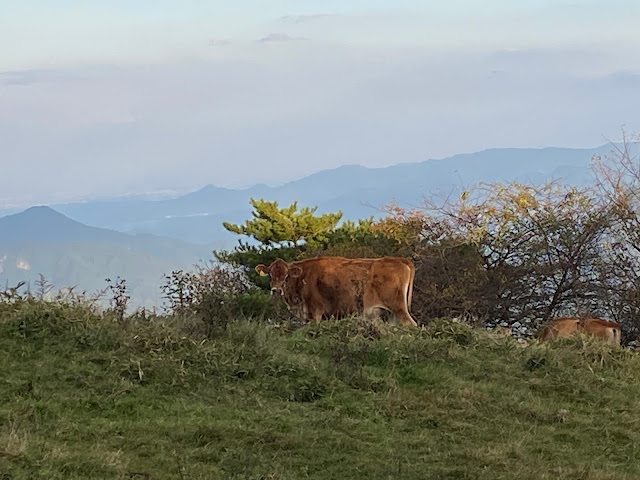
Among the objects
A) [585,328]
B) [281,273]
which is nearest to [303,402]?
[585,328]

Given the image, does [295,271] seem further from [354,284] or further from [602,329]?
[602,329]

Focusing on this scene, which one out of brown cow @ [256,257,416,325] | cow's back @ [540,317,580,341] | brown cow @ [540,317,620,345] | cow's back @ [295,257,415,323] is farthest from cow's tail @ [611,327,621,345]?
cow's back @ [295,257,415,323]

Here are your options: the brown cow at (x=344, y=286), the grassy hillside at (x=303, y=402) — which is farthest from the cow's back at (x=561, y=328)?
the grassy hillside at (x=303, y=402)

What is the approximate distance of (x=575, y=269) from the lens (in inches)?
671

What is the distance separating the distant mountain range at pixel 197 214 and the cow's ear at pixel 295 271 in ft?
6.20

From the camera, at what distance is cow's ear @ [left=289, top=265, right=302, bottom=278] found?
12352 millimetres

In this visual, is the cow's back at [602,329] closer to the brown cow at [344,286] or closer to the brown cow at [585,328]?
the brown cow at [585,328]

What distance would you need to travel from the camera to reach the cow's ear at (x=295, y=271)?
12.4 meters

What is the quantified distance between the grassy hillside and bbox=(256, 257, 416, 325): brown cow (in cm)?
303

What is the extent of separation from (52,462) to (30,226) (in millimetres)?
132583

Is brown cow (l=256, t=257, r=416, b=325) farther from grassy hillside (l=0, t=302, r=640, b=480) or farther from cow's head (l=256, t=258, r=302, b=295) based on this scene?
grassy hillside (l=0, t=302, r=640, b=480)

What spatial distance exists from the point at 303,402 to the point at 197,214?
134 metres

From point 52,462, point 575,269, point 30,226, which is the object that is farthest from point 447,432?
point 30,226

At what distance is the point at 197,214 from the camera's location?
5463 inches
